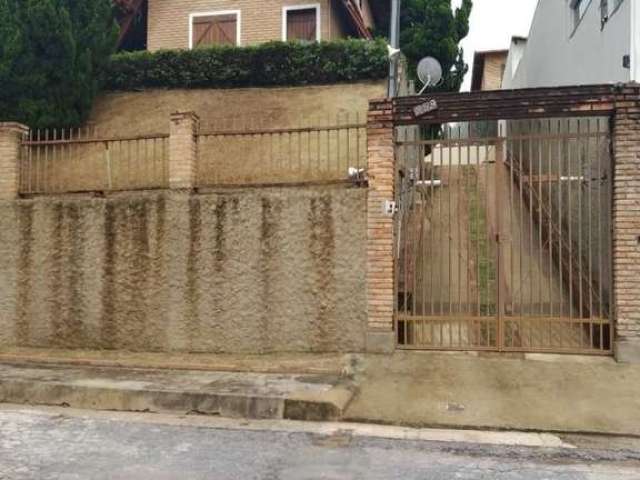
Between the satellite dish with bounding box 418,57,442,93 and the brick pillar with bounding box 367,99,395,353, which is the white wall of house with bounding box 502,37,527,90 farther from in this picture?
the brick pillar with bounding box 367,99,395,353

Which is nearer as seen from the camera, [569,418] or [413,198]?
[569,418]

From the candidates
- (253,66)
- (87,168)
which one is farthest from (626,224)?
(253,66)

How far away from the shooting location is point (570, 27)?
1105 cm

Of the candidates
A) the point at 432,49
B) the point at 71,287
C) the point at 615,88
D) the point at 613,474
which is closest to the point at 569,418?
the point at 613,474

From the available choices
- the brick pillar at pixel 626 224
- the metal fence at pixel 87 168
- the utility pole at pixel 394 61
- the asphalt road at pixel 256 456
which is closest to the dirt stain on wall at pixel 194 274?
the metal fence at pixel 87 168

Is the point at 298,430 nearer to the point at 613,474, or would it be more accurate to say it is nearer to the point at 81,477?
the point at 81,477

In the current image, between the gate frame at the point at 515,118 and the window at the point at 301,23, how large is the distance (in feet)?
29.1

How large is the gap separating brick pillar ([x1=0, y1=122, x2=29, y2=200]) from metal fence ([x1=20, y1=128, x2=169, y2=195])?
0.11 m

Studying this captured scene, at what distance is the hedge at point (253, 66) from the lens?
44.2 feet

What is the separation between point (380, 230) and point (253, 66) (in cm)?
814

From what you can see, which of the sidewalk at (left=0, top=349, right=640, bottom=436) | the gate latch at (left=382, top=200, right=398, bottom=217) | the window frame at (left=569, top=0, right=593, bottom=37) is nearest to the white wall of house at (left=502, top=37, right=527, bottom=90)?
the window frame at (left=569, top=0, right=593, bottom=37)

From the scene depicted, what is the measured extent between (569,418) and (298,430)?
7.78ft

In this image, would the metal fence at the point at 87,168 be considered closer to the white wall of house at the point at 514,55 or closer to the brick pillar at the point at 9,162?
the brick pillar at the point at 9,162

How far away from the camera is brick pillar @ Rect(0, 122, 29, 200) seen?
8367 millimetres
